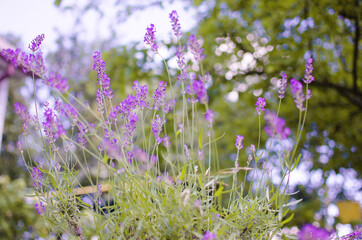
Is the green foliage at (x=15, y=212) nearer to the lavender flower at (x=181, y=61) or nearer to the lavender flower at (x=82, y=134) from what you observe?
the lavender flower at (x=82, y=134)

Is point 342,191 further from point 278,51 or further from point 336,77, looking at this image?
point 278,51

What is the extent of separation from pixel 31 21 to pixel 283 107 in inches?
454

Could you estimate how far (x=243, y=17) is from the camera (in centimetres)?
335

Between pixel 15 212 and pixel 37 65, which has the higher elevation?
pixel 37 65

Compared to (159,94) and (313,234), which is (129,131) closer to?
(159,94)

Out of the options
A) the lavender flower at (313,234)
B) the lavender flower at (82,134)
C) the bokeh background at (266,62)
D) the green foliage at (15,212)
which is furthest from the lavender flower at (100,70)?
the green foliage at (15,212)

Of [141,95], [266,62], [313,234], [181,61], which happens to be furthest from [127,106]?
[266,62]

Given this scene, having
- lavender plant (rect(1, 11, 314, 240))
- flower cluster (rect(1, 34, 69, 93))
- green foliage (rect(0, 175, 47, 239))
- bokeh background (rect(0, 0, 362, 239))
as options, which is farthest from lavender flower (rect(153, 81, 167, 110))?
green foliage (rect(0, 175, 47, 239))

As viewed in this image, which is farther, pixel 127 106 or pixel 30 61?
pixel 127 106

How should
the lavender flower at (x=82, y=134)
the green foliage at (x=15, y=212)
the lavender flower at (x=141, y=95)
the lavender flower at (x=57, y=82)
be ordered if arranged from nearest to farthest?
the lavender flower at (x=57, y=82), the lavender flower at (x=82, y=134), the lavender flower at (x=141, y=95), the green foliage at (x=15, y=212)

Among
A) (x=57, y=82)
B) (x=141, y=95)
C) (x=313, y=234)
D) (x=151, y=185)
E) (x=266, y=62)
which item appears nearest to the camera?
(x=313, y=234)

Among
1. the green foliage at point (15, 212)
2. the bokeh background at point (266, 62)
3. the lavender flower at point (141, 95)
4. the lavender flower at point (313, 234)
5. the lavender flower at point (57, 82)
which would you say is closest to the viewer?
the lavender flower at point (313, 234)

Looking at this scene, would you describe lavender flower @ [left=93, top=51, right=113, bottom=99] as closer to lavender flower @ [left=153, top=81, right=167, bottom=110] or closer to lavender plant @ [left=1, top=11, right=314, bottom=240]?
lavender plant @ [left=1, top=11, right=314, bottom=240]

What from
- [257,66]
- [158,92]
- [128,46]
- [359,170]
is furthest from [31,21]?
[158,92]
